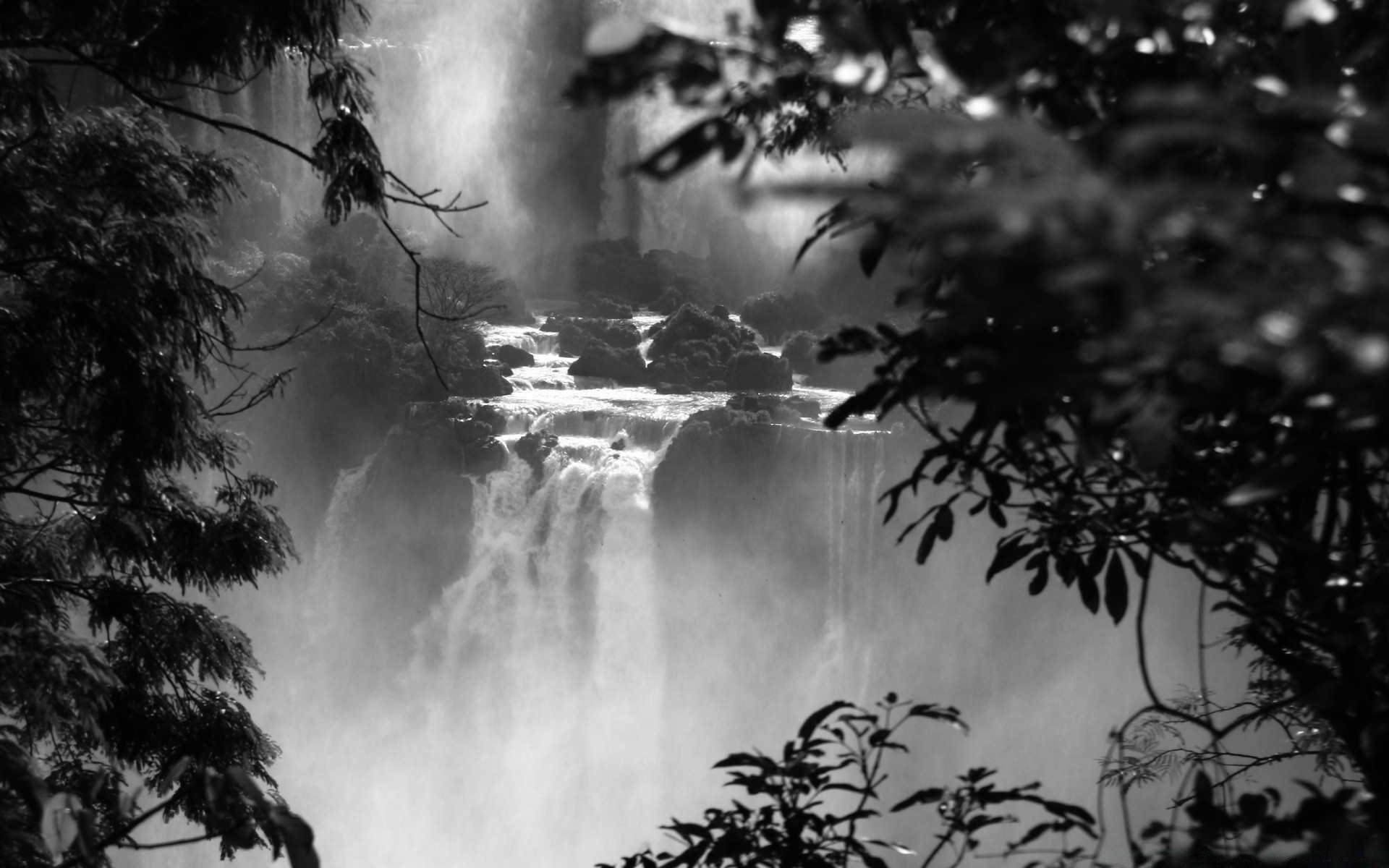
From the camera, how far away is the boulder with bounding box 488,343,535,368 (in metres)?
10.0

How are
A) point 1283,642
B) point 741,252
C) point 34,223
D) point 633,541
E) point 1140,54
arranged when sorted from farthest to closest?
point 741,252, point 633,541, point 34,223, point 1283,642, point 1140,54

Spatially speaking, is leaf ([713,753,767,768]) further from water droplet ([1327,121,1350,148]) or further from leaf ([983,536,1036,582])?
water droplet ([1327,121,1350,148])

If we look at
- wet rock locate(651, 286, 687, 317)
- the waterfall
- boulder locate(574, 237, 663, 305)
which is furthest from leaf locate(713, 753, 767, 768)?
boulder locate(574, 237, 663, 305)

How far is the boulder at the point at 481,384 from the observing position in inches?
372

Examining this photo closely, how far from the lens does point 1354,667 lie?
0.51 metres

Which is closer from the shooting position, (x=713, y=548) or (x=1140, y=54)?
(x=1140, y=54)

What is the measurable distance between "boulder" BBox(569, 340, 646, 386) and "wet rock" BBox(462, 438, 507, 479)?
146 centimetres

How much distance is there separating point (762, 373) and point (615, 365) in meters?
1.50

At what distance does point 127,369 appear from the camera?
192 centimetres

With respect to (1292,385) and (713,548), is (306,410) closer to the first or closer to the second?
(713,548)

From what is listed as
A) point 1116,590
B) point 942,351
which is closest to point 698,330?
point 1116,590

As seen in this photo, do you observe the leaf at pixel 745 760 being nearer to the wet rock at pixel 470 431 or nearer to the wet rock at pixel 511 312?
the wet rock at pixel 470 431

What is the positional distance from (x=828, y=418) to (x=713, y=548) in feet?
29.0

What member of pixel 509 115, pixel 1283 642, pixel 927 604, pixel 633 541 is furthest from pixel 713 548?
pixel 1283 642
